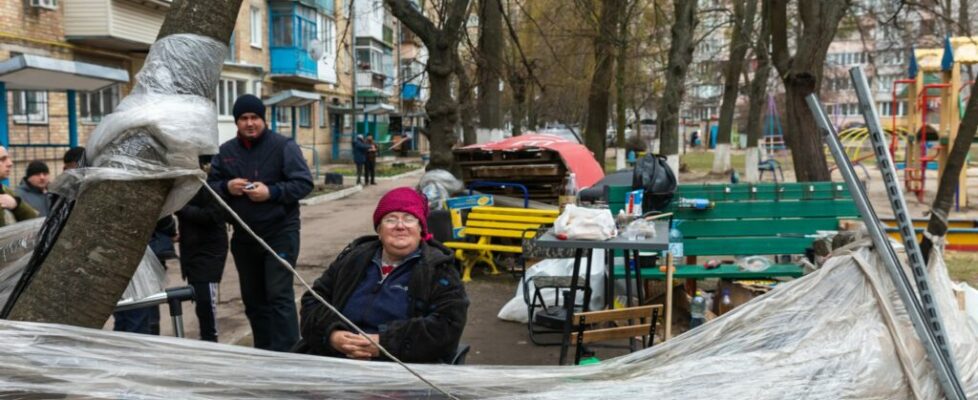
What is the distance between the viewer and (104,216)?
2312 millimetres

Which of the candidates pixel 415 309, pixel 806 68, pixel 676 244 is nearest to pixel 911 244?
pixel 415 309

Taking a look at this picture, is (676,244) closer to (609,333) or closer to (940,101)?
(609,333)

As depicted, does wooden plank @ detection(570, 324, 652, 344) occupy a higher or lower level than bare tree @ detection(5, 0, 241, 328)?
lower

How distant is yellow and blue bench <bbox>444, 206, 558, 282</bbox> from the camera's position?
27.4 feet

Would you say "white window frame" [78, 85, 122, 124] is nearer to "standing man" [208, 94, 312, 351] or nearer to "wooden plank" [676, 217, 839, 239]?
"standing man" [208, 94, 312, 351]

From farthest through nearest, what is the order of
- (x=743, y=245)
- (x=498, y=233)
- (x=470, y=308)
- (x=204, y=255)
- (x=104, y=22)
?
(x=104, y=22)
(x=498, y=233)
(x=470, y=308)
(x=743, y=245)
(x=204, y=255)

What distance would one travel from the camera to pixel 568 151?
34.7ft

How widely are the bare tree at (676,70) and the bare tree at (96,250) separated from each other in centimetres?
1343

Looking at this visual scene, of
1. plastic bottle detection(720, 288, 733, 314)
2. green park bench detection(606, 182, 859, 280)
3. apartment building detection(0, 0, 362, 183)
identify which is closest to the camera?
plastic bottle detection(720, 288, 733, 314)

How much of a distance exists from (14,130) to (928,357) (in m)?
17.3

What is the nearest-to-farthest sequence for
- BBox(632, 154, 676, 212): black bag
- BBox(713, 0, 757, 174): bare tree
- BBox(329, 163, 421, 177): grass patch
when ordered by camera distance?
1. BBox(632, 154, 676, 212): black bag
2. BBox(713, 0, 757, 174): bare tree
3. BBox(329, 163, 421, 177): grass patch

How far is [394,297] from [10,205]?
2.76m

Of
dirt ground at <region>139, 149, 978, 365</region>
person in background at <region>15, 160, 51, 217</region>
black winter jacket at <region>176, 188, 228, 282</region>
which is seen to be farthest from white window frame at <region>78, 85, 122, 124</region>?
black winter jacket at <region>176, 188, 228, 282</region>

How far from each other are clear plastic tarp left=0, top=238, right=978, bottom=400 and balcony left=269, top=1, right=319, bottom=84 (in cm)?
2799
